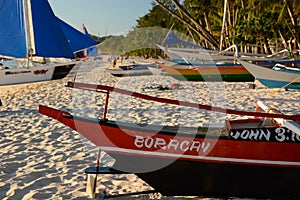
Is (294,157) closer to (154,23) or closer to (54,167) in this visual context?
(54,167)

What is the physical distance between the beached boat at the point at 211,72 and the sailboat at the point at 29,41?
5875mm

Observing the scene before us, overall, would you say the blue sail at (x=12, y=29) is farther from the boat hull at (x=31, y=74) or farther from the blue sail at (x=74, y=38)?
the blue sail at (x=74, y=38)

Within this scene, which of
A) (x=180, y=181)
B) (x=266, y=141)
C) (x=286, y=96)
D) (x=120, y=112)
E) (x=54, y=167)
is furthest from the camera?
(x=286, y=96)

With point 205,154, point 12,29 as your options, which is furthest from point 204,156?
point 12,29

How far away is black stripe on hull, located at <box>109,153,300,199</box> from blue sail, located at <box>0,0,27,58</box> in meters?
14.3

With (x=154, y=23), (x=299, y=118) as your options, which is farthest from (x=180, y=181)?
(x=154, y=23)

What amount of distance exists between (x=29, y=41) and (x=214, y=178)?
48.1ft

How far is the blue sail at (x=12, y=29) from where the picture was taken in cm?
1614

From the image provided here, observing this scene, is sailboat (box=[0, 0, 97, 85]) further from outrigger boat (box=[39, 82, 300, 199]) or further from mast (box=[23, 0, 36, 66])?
outrigger boat (box=[39, 82, 300, 199])

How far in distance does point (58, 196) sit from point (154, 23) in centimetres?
6132

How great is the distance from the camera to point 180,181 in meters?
3.59

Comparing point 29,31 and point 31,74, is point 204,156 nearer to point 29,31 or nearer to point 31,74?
point 31,74

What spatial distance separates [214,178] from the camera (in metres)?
3.55

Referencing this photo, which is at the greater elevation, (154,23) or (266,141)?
(154,23)
